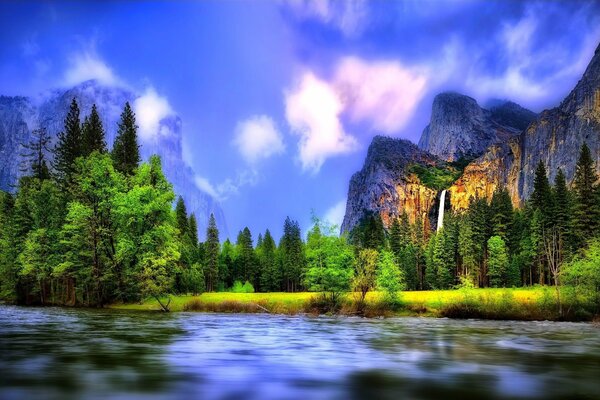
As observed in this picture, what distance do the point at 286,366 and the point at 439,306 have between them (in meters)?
42.1

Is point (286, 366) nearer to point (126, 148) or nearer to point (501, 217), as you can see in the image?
point (126, 148)

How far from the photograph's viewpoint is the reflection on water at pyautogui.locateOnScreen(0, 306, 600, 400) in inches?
509

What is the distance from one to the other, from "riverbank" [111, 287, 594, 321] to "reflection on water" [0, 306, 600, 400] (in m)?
20.8

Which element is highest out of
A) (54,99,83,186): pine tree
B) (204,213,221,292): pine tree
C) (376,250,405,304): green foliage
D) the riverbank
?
(54,99,83,186): pine tree

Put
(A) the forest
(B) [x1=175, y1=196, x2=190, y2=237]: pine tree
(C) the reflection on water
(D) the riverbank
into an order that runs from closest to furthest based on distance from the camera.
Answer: (C) the reflection on water
(D) the riverbank
(A) the forest
(B) [x1=175, y1=196, x2=190, y2=237]: pine tree

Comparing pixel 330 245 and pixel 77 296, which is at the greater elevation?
pixel 330 245

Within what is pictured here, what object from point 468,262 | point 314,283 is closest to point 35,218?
point 314,283

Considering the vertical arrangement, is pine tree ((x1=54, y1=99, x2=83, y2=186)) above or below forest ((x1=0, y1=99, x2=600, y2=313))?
above

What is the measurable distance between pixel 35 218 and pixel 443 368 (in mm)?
65896

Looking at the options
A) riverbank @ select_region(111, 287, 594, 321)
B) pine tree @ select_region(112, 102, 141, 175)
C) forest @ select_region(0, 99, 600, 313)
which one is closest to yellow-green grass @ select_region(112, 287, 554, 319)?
riverbank @ select_region(111, 287, 594, 321)

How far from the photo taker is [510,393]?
1306 cm

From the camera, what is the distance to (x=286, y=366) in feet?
57.1

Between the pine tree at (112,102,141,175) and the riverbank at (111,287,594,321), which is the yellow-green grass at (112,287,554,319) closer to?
the riverbank at (111,287,594,321)

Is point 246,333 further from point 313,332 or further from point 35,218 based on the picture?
point 35,218
